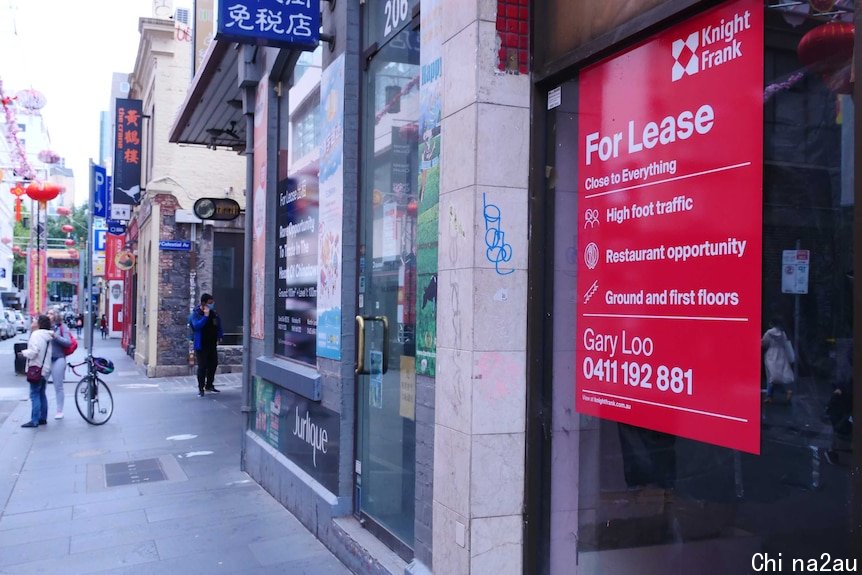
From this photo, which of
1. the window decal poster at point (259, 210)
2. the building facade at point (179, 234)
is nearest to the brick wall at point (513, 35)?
the window decal poster at point (259, 210)

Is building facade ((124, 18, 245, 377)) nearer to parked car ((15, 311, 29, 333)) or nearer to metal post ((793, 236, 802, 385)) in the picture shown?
metal post ((793, 236, 802, 385))

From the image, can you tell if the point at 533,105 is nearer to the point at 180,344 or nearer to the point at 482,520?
the point at 482,520

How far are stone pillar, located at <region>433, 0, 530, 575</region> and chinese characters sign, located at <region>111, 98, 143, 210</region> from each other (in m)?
20.6

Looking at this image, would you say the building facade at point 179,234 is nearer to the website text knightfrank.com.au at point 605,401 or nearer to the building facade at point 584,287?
the building facade at point 584,287

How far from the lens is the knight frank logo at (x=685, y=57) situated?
9.70 feet

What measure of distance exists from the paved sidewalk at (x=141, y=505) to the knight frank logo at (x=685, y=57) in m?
4.06

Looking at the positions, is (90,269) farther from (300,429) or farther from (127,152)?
(127,152)

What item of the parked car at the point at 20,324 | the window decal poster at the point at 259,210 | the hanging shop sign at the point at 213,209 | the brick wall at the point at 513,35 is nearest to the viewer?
the brick wall at the point at 513,35

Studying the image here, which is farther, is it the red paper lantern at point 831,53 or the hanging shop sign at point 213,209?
the hanging shop sign at point 213,209

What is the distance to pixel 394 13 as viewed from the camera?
17.8 ft

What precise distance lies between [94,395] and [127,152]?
40.9 feet

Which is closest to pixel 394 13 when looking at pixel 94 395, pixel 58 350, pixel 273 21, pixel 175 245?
pixel 273 21

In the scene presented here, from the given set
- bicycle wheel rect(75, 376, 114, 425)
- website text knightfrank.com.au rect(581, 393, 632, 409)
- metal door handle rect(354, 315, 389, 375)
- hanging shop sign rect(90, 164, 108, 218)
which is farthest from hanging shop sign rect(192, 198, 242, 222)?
website text knightfrank.com.au rect(581, 393, 632, 409)

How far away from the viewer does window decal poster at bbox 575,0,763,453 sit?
2678 mm
